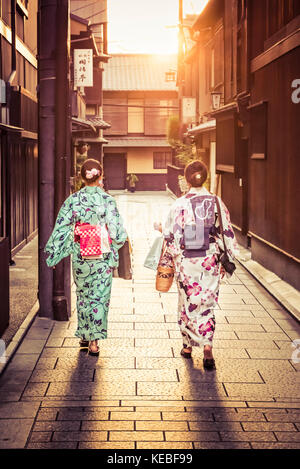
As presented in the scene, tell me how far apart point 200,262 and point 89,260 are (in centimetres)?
117

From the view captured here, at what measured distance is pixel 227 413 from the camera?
561cm

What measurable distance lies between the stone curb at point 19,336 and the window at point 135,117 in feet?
146

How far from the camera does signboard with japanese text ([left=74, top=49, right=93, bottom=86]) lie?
25.9 metres

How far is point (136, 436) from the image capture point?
199 inches

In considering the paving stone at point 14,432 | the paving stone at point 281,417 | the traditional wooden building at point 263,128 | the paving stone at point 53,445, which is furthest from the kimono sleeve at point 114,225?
the traditional wooden building at point 263,128

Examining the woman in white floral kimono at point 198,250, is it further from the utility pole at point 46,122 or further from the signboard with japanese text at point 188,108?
the signboard with japanese text at point 188,108

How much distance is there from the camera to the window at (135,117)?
53.3 m

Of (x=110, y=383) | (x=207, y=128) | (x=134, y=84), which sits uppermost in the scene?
(x=134, y=84)

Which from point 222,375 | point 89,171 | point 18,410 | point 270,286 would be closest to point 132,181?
point 270,286

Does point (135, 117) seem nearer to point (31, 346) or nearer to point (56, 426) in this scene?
point (31, 346)

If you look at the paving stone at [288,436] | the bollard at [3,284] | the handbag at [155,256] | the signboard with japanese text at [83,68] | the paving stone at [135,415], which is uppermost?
the signboard with japanese text at [83,68]

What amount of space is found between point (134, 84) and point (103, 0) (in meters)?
13.7
